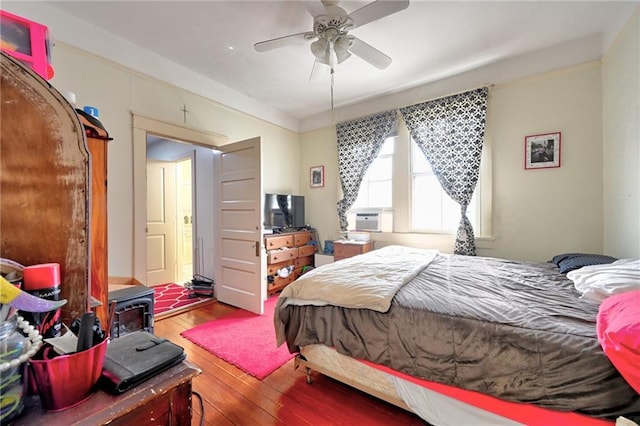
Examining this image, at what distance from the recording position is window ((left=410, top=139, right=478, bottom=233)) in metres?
3.30

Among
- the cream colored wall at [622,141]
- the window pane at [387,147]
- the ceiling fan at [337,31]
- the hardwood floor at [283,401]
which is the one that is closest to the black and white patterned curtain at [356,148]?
the window pane at [387,147]

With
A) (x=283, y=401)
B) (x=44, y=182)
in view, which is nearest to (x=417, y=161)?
(x=283, y=401)

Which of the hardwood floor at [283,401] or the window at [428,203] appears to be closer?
the hardwood floor at [283,401]

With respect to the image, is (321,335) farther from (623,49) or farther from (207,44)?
(623,49)

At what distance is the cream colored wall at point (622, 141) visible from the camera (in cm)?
197

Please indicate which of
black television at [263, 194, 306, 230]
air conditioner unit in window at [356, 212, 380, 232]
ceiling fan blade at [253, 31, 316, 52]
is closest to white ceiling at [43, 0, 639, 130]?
ceiling fan blade at [253, 31, 316, 52]

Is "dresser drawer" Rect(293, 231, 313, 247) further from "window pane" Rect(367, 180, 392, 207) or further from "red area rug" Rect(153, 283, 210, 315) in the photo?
"red area rug" Rect(153, 283, 210, 315)

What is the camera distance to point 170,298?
351cm

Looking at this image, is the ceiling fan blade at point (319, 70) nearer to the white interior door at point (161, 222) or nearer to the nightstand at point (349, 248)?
the nightstand at point (349, 248)

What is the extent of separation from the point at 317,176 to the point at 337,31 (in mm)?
2566

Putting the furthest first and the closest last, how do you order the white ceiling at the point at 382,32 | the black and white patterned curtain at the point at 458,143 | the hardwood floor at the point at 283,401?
1. the black and white patterned curtain at the point at 458,143
2. the white ceiling at the point at 382,32
3. the hardwood floor at the point at 283,401

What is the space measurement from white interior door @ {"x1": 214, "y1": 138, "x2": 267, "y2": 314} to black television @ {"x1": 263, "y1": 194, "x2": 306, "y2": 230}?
729mm

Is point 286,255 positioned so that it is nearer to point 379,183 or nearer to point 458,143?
point 379,183

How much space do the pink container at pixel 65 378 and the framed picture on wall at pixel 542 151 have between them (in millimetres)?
3713
